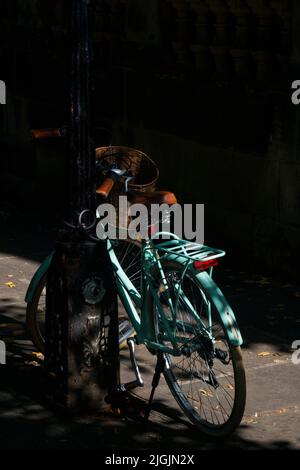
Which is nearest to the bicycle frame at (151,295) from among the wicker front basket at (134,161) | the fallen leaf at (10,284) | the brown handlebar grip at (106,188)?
the brown handlebar grip at (106,188)

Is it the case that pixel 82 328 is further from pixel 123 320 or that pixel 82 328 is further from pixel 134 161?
pixel 134 161

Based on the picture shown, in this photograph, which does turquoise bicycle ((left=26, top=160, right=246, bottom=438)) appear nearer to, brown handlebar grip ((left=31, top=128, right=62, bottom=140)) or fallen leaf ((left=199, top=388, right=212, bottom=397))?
fallen leaf ((left=199, top=388, right=212, bottom=397))

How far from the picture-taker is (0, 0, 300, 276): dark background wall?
9.70m

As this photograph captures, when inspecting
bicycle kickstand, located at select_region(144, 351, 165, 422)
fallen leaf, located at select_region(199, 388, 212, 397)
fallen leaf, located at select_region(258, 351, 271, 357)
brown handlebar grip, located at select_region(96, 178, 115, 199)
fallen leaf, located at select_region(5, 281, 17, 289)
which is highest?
brown handlebar grip, located at select_region(96, 178, 115, 199)

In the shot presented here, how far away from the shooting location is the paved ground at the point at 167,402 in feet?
21.3

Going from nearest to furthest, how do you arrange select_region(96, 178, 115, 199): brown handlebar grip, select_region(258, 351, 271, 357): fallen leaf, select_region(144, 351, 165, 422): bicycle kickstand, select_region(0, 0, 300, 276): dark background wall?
1. select_region(144, 351, 165, 422): bicycle kickstand
2. select_region(96, 178, 115, 199): brown handlebar grip
3. select_region(258, 351, 271, 357): fallen leaf
4. select_region(0, 0, 300, 276): dark background wall

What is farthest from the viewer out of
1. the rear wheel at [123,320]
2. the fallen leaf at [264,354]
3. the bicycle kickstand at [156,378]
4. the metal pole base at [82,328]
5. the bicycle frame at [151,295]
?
the fallen leaf at [264,354]

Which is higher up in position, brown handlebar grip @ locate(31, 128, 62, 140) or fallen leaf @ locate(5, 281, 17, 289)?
brown handlebar grip @ locate(31, 128, 62, 140)

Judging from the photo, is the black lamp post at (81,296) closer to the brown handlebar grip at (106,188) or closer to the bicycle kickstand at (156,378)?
the brown handlebar grip at (106,188)

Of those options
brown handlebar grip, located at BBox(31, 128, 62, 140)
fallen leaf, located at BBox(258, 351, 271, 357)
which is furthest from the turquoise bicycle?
fallen leaf, located at BBox(258, 351, 271, 357)

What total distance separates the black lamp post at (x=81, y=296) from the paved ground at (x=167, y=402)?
0.21 meters

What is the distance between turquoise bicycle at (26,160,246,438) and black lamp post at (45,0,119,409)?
0.16 m
